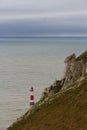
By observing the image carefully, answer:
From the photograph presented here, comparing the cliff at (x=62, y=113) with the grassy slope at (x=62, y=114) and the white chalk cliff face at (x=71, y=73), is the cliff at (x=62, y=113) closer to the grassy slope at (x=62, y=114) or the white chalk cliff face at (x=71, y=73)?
the grassy slope at (x=62, y=114)

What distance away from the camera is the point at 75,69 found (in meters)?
43.4

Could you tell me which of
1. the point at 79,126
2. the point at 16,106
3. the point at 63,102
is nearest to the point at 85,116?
the point at 79,126

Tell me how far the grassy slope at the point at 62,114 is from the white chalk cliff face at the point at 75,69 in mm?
10800

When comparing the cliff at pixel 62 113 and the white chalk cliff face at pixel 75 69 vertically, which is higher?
the white chalk cliff face at pixel 75 69

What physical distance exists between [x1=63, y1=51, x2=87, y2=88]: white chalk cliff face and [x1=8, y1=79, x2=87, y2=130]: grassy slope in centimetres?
1080

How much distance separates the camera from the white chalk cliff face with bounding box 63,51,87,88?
4277 cm

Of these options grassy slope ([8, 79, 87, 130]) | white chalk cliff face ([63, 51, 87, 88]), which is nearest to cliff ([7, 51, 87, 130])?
grassy slope ([8, 79, 87, 130])

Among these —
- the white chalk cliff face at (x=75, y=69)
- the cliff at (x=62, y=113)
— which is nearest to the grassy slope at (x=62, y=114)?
the cliff at (x=62, y=113)

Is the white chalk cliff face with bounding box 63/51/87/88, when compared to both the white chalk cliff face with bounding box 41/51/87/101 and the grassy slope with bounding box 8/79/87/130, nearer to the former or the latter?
the white chalk cliff face with bounding box 41/51/87/101

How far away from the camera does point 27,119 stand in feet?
97.2

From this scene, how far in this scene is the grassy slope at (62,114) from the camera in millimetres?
26339

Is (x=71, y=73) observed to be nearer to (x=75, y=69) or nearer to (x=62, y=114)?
(x=75, y=69)

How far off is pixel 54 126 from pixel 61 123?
476mm

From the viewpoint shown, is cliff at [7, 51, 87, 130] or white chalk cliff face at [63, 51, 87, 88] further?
white chalk cliff face at [63, 51, 87, 88]
